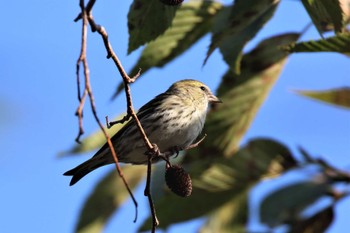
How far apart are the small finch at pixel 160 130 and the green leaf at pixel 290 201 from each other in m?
0.62

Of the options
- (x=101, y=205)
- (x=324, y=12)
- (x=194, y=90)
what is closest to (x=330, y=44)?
(x=324, y=12)

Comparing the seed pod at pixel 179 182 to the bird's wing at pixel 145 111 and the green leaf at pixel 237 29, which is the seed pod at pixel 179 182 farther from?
the bird's wing at pixel 145 111

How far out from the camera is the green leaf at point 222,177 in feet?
16.4

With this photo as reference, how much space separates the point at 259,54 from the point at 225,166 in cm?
76

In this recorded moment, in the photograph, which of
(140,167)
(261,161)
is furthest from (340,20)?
(140,167)

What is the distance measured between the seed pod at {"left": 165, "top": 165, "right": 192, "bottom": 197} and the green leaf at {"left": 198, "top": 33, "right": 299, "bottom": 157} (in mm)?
1654

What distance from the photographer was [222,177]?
5.04 meters

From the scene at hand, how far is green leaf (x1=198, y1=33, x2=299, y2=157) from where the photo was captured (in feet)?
16.0

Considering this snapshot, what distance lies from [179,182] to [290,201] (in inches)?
71.6

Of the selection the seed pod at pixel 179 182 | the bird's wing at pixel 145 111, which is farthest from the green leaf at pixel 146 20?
Answer: the bird's wing at pixel 145 111

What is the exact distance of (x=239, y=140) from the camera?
504cm

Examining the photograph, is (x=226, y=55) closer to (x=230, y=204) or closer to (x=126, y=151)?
(x=126, y=151)

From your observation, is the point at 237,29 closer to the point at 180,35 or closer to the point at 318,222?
the point at 180,35

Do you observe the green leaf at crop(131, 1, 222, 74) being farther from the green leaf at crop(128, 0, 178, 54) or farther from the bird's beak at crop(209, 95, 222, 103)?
the green leaf at crop(128, 0, 178, 54)
